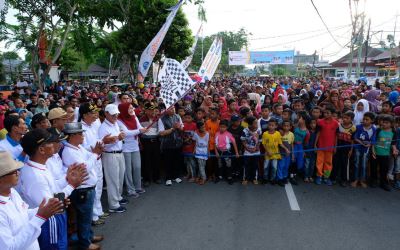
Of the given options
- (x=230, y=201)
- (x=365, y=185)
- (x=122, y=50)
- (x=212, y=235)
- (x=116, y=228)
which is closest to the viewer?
(x=212, y=235)

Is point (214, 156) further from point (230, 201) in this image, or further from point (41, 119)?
point (41, 119)

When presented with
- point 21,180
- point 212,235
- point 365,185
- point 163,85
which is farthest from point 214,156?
point 21,180

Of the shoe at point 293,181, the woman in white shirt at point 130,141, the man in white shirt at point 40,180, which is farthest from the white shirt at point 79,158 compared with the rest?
the shoe at point 293,181

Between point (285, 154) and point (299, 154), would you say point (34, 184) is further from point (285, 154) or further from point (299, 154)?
point (299, 154)

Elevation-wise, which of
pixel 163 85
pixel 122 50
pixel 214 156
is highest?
pixel 122 50

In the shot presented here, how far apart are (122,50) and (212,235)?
16.3 meters

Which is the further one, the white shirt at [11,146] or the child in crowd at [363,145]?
the child in crowd at [363,145]

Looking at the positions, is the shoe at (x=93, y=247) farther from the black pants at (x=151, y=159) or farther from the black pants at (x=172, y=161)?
the black pants at (x=172, y=161)

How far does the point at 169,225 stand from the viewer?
4410mm

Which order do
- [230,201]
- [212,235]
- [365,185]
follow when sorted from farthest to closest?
1. [365,185]
2. [230,201]
3. [212,235]

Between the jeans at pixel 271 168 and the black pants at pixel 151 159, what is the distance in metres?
2.21

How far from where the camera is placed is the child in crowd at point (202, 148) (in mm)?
6250

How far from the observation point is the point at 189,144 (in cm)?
652

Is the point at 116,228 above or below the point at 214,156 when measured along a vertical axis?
below
